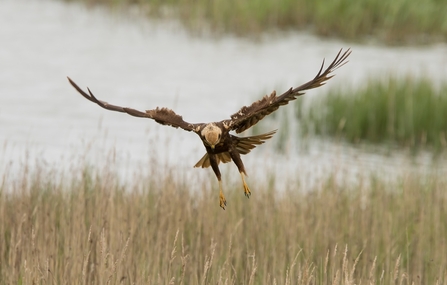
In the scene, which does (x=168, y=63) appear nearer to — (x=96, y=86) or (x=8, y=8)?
(x=96, y=86)

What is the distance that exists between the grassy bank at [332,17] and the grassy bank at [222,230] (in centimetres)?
1186

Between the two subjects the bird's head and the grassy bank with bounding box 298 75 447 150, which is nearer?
the bird's head

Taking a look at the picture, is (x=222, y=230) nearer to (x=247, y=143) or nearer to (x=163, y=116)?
(x=247, y=143)

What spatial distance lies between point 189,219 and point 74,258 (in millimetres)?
1379

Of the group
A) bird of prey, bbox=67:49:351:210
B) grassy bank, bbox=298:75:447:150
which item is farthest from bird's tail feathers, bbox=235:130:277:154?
grassy bank, bbox=298:75:447:150

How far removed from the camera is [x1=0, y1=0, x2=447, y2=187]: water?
1149 cm

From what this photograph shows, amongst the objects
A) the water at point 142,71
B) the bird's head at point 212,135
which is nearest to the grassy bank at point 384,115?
the water at point 142,71

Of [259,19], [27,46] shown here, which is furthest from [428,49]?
[27,46]

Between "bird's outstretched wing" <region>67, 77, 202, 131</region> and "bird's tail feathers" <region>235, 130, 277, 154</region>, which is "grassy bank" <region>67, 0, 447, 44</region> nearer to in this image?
"bird's tail feathers" <region>235, 130, 277, 154</region>

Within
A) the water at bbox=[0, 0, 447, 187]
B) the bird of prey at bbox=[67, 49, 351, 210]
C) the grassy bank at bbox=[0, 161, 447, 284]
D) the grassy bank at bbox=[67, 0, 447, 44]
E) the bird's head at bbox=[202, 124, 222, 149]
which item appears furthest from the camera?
the grassy bank at bbox=[67, 0, 447, 44]

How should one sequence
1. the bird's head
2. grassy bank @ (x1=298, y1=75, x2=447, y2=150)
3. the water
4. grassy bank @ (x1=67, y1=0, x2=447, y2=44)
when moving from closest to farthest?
1. the bird's head
2. the water
3. grassy bank @ (x1=298, y1=75, x2=447, y2=150)
4. grassy bank @ (x1=67, y1=0, x2=447, y2=44)

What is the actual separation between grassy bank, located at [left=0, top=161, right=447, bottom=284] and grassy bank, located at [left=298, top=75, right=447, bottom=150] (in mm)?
4843

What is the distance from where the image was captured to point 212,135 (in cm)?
386

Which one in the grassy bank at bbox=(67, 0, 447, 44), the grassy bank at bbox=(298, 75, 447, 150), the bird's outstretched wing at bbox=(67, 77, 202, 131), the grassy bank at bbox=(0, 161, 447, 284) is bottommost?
the grassy bank at bbox=(0, 161, 447, 284)
